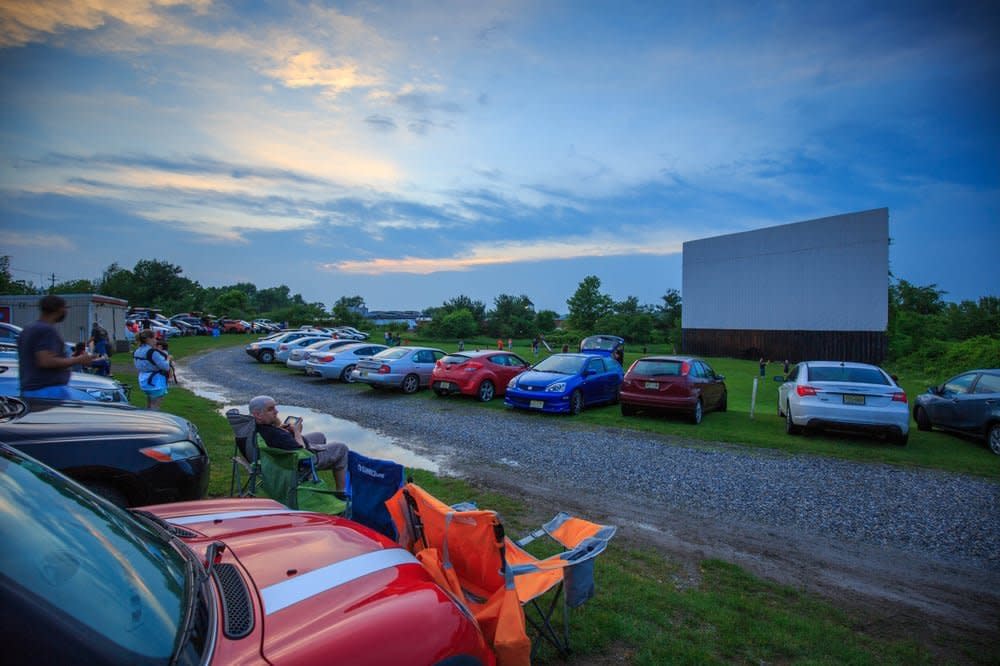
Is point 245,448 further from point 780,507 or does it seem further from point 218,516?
point 780,507

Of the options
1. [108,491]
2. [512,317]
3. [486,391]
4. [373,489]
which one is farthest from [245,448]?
[512,317]

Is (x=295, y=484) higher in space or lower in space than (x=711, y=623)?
higher

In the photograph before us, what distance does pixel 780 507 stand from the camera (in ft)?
21.2

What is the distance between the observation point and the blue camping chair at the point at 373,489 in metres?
4.22

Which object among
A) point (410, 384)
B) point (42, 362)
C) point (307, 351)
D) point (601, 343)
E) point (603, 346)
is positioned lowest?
point (410, 384)

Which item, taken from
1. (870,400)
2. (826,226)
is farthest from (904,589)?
(826,226)

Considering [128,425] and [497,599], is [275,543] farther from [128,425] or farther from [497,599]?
[128,425]

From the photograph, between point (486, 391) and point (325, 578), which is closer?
point (325, 578)

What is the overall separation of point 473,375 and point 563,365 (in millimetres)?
2514

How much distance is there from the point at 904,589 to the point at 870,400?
6047 mm

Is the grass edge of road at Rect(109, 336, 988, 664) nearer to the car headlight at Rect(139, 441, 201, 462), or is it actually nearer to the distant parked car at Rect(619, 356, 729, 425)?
the car headlight at Rect(139, 441, 201, 462)

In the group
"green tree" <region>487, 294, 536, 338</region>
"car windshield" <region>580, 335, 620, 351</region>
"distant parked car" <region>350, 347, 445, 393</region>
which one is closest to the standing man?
"distant parked car" <region>350, 347, 445, 393</region>

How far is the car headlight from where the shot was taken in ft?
13.9

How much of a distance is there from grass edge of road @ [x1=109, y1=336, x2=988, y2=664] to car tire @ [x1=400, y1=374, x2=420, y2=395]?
38.4 ft
